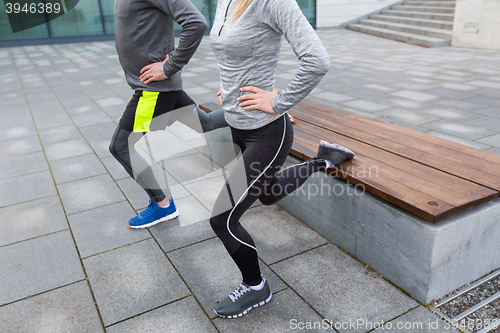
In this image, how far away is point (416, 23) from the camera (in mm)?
15016

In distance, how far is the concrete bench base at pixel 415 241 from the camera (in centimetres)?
231

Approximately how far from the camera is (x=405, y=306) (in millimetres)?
2395

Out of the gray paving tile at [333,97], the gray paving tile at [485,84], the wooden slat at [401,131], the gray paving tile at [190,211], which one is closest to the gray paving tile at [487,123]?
the gray paving tile at [333,97]

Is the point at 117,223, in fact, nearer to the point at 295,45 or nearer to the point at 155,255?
the point at 155,255

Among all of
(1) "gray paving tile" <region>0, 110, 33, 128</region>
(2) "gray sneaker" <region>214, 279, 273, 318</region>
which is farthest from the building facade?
(2) "gray sneaker" <region>214, 279, 273, 318</region>

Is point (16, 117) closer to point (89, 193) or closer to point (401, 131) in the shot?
point (89, 193)

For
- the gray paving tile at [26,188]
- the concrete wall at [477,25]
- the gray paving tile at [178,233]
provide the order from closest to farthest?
1. the gray paving tile at [178,233]
2. the gray paving tile at [26,188]
3. the concrete wall at [477,25]

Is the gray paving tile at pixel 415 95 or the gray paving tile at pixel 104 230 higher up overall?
the gray paving tile at pixel 415 95

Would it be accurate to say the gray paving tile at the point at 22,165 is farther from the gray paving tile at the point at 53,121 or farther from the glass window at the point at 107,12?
the glass window at the point at 107,12

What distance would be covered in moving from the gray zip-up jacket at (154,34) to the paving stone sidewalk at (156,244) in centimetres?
122

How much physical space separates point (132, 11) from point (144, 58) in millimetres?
299

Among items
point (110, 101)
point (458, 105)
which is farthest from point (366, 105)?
point (110, 101)

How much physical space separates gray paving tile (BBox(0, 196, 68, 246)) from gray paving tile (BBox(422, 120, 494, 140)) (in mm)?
4286

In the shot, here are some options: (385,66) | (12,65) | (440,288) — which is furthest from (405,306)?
(12,65)
